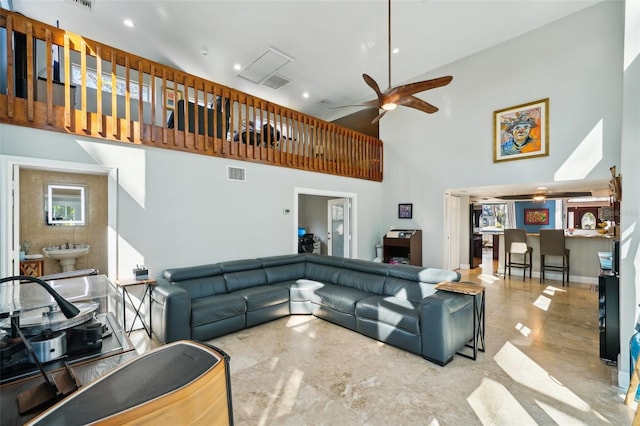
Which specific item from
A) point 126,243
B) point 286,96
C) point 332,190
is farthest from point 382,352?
point 286,96

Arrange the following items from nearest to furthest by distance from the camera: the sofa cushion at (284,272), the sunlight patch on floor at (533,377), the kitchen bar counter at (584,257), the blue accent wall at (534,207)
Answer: the sunlight patch on floor at (533,377)
the sofa cushion at (284,272)
the kitchen bar counter at (584,257)
the blue accent wall at (534,207)

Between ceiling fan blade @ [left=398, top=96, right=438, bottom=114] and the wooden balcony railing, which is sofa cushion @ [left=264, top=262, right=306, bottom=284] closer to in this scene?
the wooden balcony railing

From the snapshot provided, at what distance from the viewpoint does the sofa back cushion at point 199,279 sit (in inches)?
150

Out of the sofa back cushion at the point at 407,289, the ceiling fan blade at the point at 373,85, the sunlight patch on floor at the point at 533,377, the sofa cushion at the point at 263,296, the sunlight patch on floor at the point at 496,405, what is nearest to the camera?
the sunlight patch on floor at the point at 496,405

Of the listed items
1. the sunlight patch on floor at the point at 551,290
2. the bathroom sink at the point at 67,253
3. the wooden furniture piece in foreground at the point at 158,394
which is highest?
the wooden furniture piece in foreground at the point at 158,394

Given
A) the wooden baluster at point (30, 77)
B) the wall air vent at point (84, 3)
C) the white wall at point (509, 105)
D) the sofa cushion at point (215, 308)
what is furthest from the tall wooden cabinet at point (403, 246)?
the wall air vent at point (84, 3)

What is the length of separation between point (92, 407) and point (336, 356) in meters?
2.77

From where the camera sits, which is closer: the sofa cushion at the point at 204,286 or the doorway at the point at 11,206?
the doorway at the point at 11,206

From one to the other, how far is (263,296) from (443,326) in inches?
93.4

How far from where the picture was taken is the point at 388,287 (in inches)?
154

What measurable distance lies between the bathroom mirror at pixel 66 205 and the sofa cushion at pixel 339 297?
4457mm

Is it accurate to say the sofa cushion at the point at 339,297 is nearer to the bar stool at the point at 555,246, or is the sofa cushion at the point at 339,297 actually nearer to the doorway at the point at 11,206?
the doorway at the point at 11,206

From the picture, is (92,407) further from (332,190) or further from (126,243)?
(332,190)

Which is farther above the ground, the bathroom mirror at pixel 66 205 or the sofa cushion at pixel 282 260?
the bathroom mirror at pixel 66 205
